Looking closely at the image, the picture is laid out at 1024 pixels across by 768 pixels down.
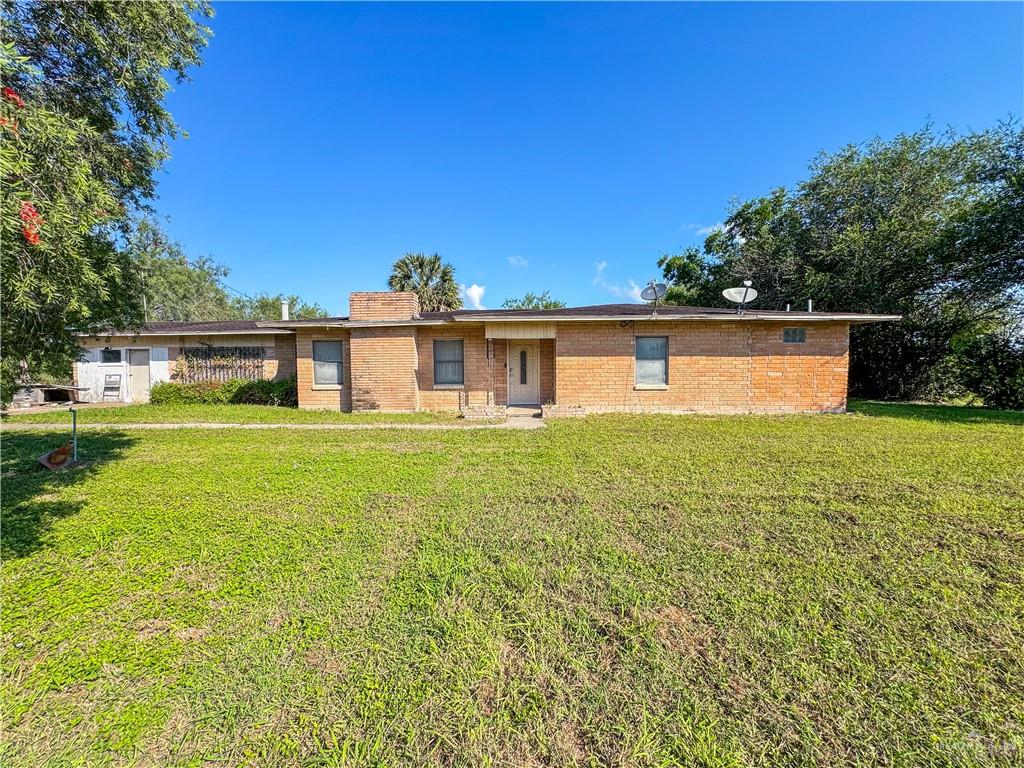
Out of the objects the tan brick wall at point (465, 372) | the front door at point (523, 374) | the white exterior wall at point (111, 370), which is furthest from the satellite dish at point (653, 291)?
the white exterior wall at point (111, 370)

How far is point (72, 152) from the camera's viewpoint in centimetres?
321

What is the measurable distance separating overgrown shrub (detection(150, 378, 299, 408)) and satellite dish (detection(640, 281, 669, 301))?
480 inches

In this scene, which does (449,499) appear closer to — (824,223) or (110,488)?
(110,488)

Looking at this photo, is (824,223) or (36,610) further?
(824,223)

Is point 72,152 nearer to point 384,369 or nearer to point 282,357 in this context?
point 384,369

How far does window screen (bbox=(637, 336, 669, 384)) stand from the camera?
1162 cm

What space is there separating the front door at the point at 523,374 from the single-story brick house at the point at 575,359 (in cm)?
3

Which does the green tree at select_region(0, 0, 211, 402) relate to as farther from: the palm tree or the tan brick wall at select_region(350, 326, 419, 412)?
the palm tree

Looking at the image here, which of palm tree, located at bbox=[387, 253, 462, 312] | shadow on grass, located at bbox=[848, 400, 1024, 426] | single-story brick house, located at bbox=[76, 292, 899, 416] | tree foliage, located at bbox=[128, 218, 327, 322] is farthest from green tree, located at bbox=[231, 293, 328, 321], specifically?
shadow on grass, located at bbox=[848, 400, 1024, 426]

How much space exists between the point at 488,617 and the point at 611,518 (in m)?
1.97

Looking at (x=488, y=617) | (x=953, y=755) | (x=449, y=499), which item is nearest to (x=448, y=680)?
(x=488, y=617)

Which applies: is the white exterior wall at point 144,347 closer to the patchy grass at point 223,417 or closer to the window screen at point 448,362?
the patchy grass at point 223,417

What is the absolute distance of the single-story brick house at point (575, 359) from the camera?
37.1 ft

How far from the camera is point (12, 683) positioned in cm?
212
